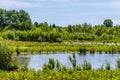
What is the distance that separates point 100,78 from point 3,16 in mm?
131259

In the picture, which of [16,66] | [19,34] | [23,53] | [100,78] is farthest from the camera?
[19,34]

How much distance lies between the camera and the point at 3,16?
15950 cm

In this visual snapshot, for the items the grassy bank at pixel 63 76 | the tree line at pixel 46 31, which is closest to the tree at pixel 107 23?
the tree line at pixel 46 31

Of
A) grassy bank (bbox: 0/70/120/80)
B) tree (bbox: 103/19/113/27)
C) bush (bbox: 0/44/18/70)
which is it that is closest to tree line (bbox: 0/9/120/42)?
tree (bbox: 103/19/113/27)

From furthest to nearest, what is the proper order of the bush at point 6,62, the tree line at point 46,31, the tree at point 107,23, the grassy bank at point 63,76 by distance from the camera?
the tree at point 107,23, the tree line at point 46,31, the bush at point 6,62, the grassy bank at point 63,76

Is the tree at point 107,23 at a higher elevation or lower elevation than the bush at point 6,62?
higher

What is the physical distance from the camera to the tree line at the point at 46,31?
11262 cm

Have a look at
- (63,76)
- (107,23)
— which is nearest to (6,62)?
(63,76)

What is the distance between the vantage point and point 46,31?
13238 centimetres

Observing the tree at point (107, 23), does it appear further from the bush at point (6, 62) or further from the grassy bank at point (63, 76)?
the grassy bank at point (63, 76)

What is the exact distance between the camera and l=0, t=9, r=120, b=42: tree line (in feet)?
370

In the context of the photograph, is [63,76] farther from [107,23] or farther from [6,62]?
[107,23]

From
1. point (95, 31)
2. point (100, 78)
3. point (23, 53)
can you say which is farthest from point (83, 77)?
point (95, 31)

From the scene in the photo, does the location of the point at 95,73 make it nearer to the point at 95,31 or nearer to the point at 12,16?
the point at 95,31
